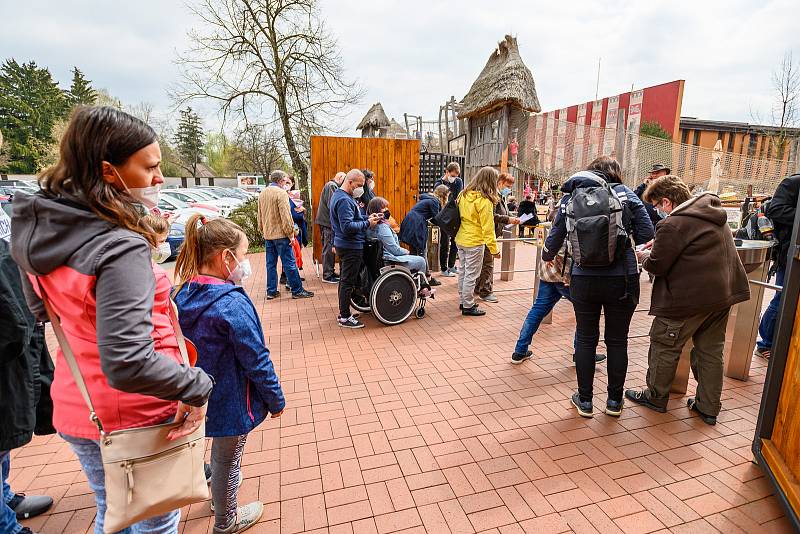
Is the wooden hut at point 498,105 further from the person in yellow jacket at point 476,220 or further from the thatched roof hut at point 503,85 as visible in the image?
the person in yellow jacket at point 476,220

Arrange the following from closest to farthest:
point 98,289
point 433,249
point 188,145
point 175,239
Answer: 1. point 98,289
2. point 433,249
3. point 175,239
4. point 188,145

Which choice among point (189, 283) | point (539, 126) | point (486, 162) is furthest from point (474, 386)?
point (486, 162)

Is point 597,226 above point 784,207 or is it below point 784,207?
below

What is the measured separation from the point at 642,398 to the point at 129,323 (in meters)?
3.56

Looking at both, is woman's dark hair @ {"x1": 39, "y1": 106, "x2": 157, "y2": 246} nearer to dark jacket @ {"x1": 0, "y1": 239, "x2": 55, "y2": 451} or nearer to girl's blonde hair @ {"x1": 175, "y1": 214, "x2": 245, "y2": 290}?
girl's blonde hair @ {"x1": 175, "y1": 214, "x2": 245, "y2": 290}

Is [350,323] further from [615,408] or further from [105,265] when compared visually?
[105,265]

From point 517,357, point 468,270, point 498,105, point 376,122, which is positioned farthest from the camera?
point 376,122

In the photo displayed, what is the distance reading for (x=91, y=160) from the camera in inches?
45.6

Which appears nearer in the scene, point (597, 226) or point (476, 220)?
point (597, 226)

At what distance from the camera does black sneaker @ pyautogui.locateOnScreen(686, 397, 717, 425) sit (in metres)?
3.02

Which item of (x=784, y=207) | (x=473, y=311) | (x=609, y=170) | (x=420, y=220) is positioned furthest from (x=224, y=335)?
(x=420, y=220)

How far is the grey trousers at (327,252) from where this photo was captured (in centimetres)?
696

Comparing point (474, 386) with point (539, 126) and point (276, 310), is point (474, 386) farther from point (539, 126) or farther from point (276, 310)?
point (539, 126)

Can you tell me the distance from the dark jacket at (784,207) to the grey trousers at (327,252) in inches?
215
